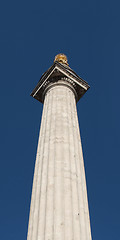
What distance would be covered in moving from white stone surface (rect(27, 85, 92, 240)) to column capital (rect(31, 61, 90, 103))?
17.5 feet

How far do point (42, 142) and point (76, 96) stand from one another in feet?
29.3

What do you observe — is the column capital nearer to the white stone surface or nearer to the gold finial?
the gold finial

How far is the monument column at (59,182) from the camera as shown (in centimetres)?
1062

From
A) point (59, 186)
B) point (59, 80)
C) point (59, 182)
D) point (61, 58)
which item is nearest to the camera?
point (59, 186)

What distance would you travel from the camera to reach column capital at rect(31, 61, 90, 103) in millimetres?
22281

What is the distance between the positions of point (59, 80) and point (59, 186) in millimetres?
12385

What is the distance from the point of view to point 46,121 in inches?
680

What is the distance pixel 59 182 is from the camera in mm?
12273

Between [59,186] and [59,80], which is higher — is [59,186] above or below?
below

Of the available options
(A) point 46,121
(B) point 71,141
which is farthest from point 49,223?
(A) point 46,121

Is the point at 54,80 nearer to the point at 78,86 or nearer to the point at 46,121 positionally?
the point at 78,86

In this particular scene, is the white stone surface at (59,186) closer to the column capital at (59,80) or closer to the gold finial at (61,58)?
the column capital at (59,80)

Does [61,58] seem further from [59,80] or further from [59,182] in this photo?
[59,182]

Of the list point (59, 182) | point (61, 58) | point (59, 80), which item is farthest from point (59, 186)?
point (61, 58)
